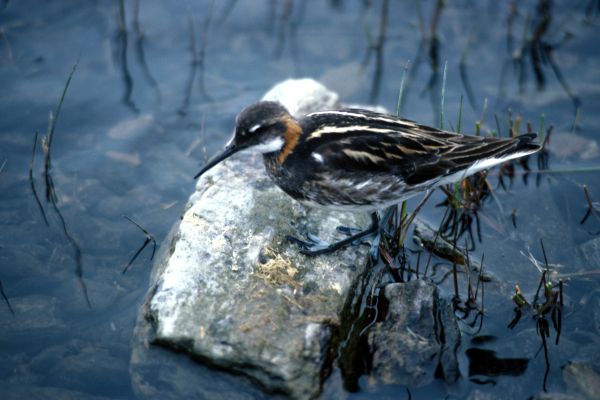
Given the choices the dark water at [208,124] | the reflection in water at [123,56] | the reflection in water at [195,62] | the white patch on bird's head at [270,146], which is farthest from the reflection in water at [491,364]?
the reflection in water at [123,56]

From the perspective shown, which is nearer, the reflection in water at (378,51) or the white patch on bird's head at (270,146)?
the white patch on bird's head at (270,146)

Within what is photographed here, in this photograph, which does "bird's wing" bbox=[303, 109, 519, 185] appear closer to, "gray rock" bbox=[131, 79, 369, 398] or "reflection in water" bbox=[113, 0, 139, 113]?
"gray rock" bbox=[131, 79, 369, 398]

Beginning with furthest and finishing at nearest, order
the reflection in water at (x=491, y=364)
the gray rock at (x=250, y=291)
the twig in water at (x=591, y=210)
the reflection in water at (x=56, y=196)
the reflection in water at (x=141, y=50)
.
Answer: the reflection in water at (x=141, y=50) < the twig in water at (x=591, y=210) < the reflection in water at (x=56, y=196) < the reflection in water at (x=491, y=364) < the gray rock at (x=250, y=291)

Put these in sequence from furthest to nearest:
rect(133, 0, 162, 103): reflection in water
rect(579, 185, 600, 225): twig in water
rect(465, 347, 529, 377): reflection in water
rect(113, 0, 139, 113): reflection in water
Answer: rect(133, 0, 162, 103): reflection in water < rect(113, 0, 139, 113): reflection in water < rect(579, 185, 600, 225): twig in water < rect(465, 347, 529, 377): reflection in water

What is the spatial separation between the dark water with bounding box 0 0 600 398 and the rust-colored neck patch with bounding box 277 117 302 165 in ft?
5.95

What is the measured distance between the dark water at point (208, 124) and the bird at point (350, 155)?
3.88 ft

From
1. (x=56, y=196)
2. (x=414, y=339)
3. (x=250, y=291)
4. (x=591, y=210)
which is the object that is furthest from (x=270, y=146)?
(x=591, y=210)

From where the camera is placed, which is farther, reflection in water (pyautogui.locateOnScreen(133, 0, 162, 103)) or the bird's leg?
reflection in water (pyautogui.locateOnScreen(133, 0, 162, 103))

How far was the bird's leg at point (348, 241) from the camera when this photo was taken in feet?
19.8

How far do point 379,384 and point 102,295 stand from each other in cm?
Answer: 282

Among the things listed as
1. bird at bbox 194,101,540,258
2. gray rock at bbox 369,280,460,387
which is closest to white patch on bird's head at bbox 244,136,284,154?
bird at bbox 194,101,540,258

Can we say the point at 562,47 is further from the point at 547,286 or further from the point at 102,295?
the point at 102,295

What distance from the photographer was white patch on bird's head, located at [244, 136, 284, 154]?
6.07 meters

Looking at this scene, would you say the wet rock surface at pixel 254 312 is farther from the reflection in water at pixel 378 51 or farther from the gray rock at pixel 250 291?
the reflection in water at pixel 378 51
